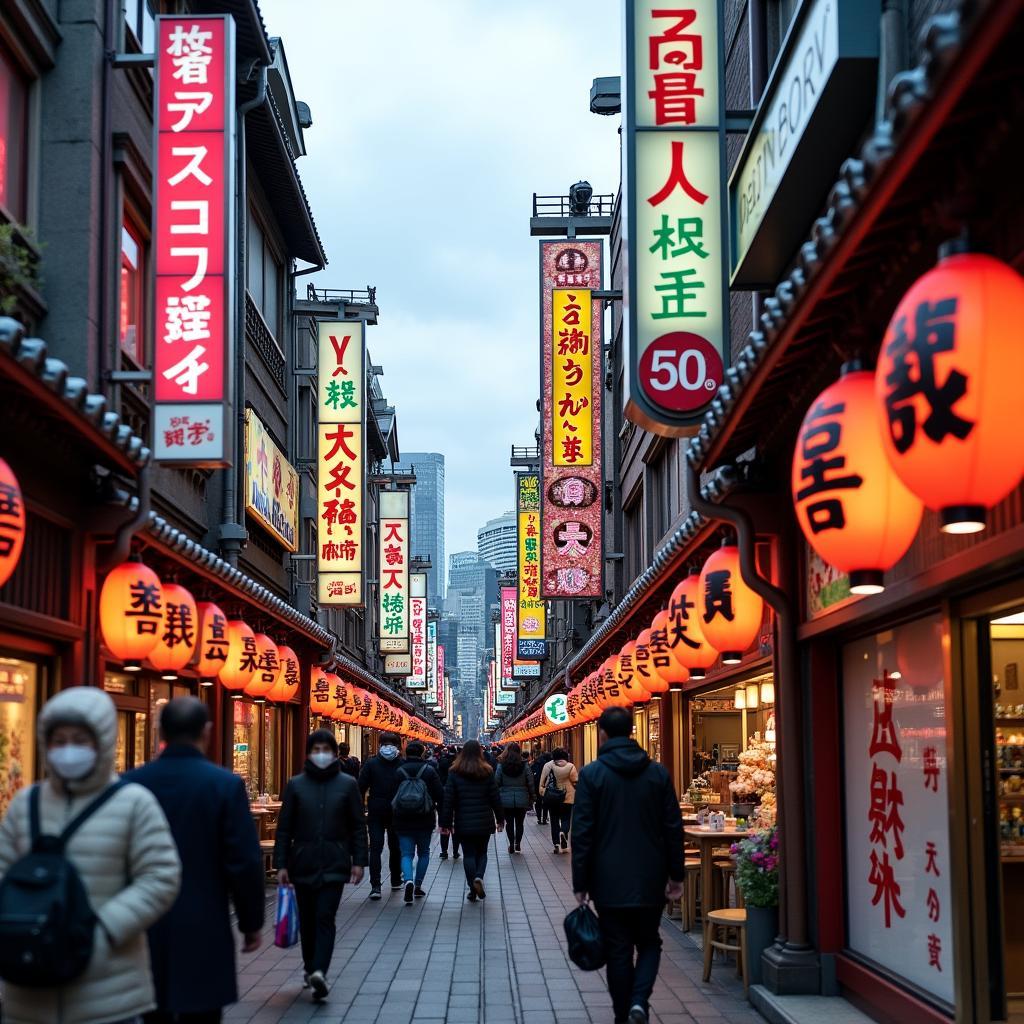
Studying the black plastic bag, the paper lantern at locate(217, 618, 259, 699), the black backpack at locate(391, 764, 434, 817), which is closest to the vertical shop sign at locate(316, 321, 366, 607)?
the paper lantern at locate(217, 618, 259, 699)

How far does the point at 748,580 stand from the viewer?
1040cm

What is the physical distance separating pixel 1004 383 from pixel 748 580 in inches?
239

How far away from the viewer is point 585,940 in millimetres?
8711

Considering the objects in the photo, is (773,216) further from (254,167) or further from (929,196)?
(254,167)

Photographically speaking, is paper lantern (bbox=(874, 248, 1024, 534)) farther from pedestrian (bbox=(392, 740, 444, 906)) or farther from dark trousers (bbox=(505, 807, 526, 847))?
dark trousers (bbox=(505, 807, 526, 847))

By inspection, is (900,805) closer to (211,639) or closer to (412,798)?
(211,639)

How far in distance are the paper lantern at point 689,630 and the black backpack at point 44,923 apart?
305 inches

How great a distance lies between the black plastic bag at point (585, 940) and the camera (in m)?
8.68

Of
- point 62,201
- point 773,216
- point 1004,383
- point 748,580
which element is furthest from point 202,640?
point 1004,383

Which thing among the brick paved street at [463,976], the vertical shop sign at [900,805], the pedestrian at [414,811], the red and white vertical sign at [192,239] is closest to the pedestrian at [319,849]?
the brick paved street at [463,976]

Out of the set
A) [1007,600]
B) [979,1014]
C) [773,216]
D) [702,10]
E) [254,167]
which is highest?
[254,167]

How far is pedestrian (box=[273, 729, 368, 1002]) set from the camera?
10555 mm

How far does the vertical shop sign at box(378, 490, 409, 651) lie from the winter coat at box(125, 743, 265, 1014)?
36126 mm

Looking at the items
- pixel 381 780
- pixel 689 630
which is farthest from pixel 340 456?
pixel 689 630
